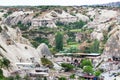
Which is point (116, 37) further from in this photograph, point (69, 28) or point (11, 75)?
point (69, 28)

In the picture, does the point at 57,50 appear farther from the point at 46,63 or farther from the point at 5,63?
the point at 5,63

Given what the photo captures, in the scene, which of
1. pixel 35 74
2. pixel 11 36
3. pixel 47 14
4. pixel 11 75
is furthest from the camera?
pixel 47 14

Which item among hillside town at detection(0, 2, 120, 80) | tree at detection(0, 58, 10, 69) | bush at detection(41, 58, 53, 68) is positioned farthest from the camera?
bush at detection(41, 58, 53, 68)

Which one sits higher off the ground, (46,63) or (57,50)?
(57,50)

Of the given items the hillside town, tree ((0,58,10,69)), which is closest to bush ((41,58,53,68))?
the hillside town

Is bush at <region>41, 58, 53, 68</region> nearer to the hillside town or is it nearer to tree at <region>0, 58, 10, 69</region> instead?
the hillside town

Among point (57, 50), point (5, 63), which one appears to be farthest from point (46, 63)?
point (57, 50)

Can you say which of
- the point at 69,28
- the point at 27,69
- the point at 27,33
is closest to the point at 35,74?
the point at 27,69

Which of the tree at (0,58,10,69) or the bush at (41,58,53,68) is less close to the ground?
the bush at (41,58,53,68)

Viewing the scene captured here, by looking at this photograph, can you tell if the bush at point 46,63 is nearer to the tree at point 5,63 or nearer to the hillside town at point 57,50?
the hillside town at point 57,50

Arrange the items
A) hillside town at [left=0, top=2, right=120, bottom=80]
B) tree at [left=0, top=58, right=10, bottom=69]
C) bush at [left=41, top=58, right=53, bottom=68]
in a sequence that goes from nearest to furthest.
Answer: tree at [left=0, top=58, right=10, bottom=69]
hillside town at [left=0, top=2, right=120, bottom=80]
bush at [left=41, top=58, right=53, bottom=68]

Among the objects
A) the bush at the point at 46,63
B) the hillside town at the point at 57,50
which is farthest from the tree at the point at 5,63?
the bush at the point at 46,63
